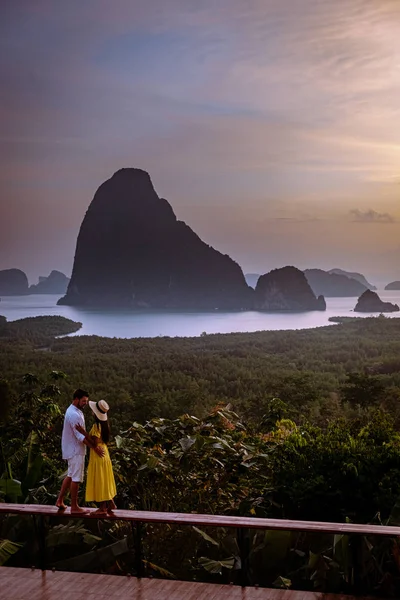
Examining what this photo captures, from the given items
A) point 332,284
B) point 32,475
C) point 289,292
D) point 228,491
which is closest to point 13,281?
point 289,292

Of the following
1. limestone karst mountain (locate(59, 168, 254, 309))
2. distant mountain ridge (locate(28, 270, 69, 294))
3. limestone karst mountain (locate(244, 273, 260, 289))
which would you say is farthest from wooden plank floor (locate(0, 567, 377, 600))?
limestone karst mountain (locate(244, 273, 260, 289))

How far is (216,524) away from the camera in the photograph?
2902mm

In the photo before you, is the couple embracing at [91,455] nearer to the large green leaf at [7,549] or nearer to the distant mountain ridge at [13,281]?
the large green leaf at [7,549]

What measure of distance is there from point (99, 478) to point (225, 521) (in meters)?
0.71

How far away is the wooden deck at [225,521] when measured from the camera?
279cm

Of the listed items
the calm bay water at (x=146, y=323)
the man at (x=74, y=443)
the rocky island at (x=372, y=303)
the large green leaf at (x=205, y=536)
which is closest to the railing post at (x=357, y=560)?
the large green leaf at (x=205, y=536)

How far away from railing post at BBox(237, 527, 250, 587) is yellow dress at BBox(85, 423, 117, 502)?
26.7 inches

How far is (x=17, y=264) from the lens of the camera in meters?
30.9

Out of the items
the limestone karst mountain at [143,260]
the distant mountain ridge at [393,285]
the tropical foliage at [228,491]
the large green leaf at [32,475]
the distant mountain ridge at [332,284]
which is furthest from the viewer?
the limestone karst mountain at [143,260]

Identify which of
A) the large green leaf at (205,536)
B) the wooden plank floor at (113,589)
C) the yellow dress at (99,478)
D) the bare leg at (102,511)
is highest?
the yellow dress at (99,478)

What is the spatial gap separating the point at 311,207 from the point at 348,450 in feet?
89.9

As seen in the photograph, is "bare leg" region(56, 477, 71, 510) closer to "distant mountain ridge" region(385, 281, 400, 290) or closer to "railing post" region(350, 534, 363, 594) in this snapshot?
"railing post" region(350, 534, 363, 594)

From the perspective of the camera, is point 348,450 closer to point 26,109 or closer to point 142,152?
point 26,109

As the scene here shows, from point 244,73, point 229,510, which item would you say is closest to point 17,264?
point 244,73
